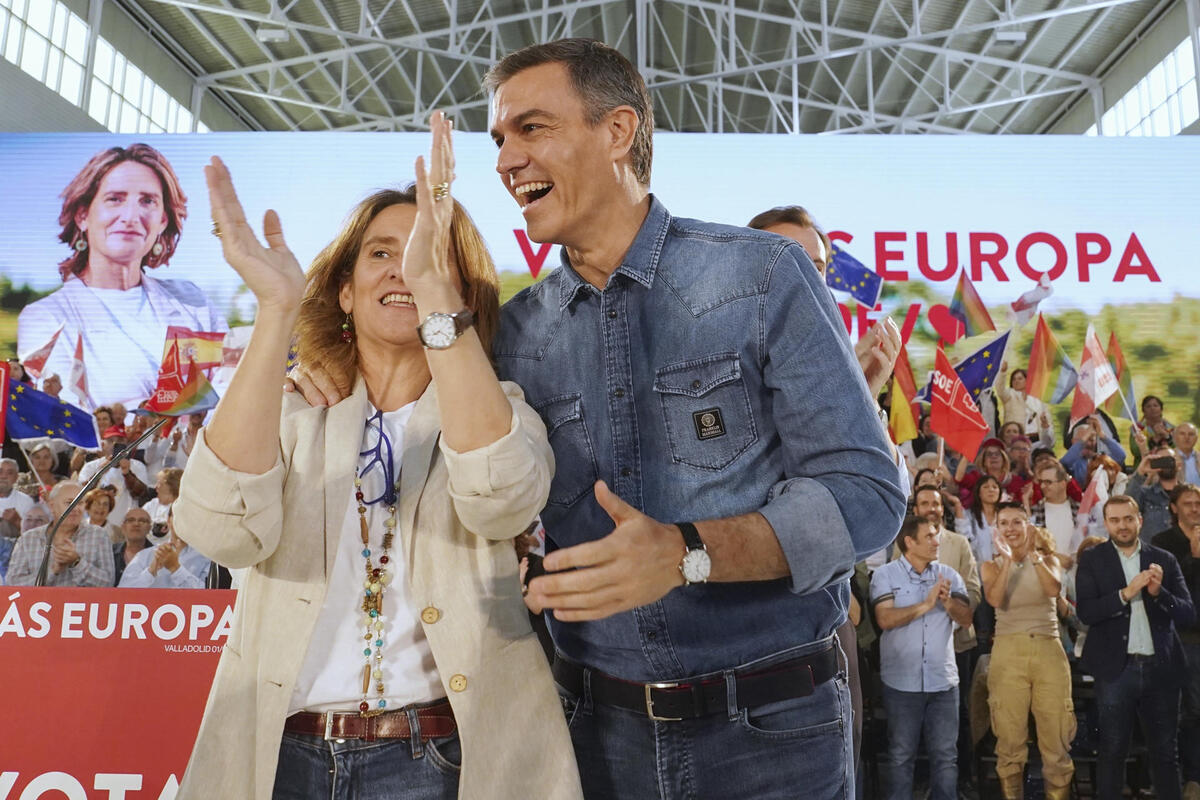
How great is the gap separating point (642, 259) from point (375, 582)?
61 centimetres

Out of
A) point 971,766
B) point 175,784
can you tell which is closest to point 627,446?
point 175,784

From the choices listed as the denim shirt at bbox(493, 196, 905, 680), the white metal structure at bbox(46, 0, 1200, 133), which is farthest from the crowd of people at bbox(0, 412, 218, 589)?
the white metal structure at bbox(46, 0, 1200, 133)

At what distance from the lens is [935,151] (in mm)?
7031

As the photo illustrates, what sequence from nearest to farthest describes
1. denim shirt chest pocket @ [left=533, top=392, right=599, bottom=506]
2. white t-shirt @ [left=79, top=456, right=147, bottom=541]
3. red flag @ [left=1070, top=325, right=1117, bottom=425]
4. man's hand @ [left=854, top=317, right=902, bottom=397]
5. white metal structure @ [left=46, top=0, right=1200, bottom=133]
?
denim shirt chest pocket @ [left=533, top=392, right=599, bottom=506] < man's hand @ [left=854, top=317, right=902, bottom=397] < white t-shirt @ [left=79, top=456, right=147, bottom=541] < red flag @ [left=1070, top=325, right=1117, bottom=425] < white metal structure @ [left=46, top=0, right=1200, bottom=133]

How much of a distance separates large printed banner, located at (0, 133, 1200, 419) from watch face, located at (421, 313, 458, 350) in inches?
224

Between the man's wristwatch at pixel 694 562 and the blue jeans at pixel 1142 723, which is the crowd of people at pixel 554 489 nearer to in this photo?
the man's wristwatch at pixel 694 562

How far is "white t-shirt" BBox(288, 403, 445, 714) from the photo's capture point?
136cm

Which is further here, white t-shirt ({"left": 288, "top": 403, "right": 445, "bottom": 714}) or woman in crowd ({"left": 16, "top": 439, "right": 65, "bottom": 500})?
woman in crowd ({"left": 16, "top": 439, "right": 65, "bottom": 500})

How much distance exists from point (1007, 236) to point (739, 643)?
6.34m

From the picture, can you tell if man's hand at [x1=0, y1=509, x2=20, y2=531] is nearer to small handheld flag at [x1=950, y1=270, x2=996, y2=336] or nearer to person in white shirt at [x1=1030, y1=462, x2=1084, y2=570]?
small handheld flag at [x1=950, y1=270, x2=996, y2=336]

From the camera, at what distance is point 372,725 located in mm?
1349

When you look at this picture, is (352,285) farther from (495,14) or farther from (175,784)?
(495,14)

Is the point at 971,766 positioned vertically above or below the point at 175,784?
below

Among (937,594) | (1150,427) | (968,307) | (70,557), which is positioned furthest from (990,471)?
(70,557)
